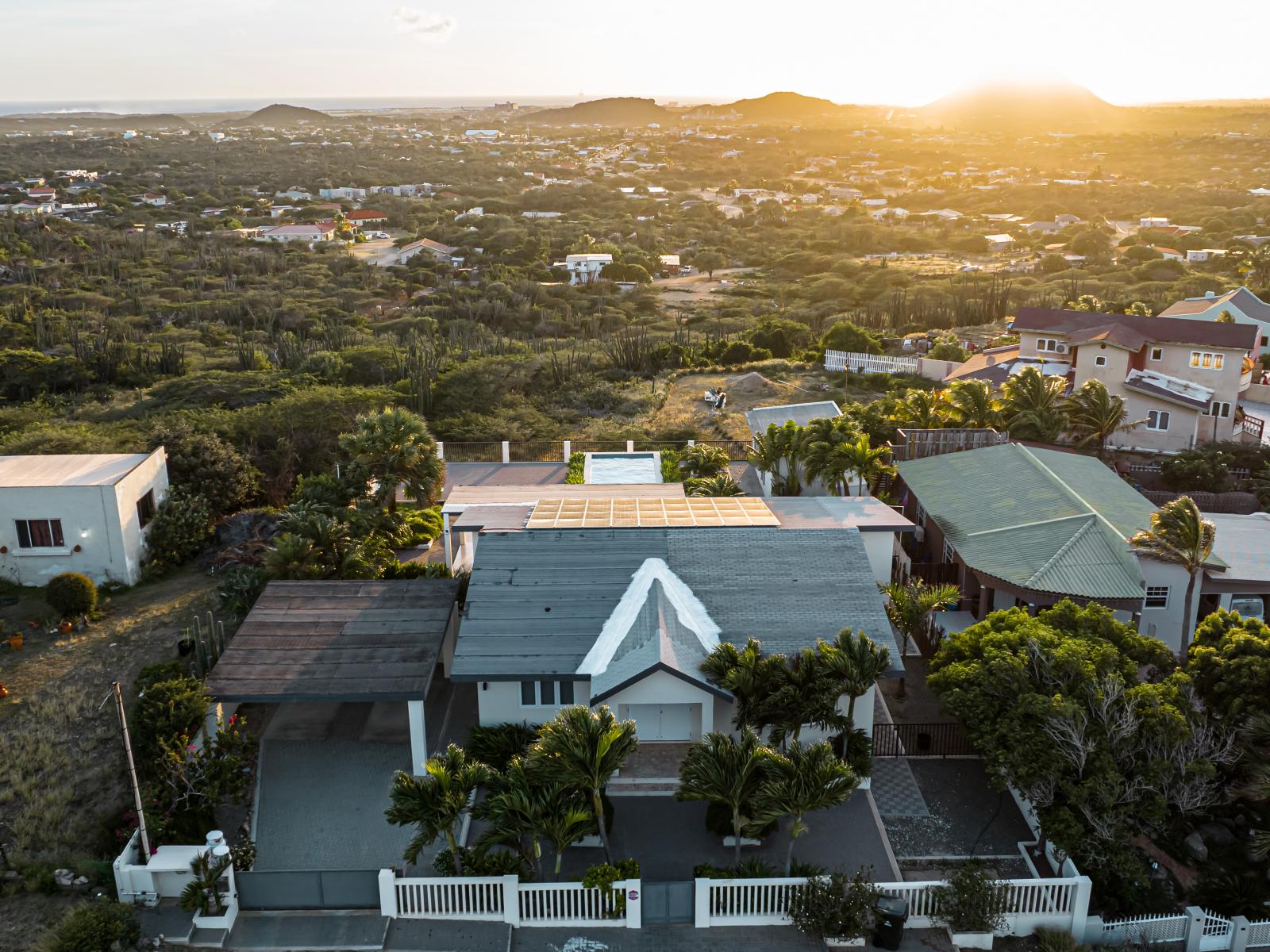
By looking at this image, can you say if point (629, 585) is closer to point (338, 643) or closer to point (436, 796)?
point (338, 643)

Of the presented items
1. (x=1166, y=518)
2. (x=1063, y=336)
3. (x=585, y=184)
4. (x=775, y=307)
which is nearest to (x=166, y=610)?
(x=1166, y=518)

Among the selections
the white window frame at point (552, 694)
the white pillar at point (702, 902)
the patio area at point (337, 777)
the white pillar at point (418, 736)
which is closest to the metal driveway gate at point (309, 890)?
the patio area at point (337, 777)

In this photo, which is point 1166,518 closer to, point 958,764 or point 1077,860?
point 958,764

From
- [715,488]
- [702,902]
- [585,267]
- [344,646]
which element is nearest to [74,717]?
[344,646]

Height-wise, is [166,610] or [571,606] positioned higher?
[571,606]

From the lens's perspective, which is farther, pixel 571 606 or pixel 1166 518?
pixel 1166 518

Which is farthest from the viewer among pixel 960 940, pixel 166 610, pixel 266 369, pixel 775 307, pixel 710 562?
pixel 775 307

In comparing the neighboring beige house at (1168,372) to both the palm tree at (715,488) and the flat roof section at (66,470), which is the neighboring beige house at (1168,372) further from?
the flat roof section at (66,470)
